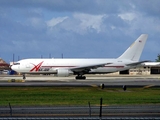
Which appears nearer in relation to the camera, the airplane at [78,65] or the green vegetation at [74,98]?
the green vegetation at [74,98]

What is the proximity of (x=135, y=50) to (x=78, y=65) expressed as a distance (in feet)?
35.3

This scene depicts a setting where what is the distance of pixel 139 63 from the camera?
74.2 m

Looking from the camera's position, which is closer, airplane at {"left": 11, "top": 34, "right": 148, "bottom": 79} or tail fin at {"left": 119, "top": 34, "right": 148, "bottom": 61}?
airplane at {"left": 11, "top": 34, "right": 148, "bottom": 79}

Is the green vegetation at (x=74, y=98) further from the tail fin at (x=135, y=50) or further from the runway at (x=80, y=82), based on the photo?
the tail fin at (x=135, y=50)

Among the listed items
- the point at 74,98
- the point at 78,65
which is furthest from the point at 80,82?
the point at 74,98

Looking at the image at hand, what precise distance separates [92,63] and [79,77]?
3.30 metres

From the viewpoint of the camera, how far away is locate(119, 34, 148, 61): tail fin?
76.7m

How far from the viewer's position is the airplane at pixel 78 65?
2795 inches

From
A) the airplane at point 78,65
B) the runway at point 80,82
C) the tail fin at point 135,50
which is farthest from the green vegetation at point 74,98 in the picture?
the tail fin at point 135,50

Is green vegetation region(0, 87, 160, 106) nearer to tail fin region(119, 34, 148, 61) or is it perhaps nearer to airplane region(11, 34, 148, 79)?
airplane region(11, 34, 148, 79)

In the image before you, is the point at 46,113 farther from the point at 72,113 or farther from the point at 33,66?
the point at 33,66

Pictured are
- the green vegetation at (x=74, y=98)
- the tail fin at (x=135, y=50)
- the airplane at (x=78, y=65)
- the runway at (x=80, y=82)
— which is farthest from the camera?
the tail fin at (x=135, y=50)

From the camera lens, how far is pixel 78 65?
73.2 m

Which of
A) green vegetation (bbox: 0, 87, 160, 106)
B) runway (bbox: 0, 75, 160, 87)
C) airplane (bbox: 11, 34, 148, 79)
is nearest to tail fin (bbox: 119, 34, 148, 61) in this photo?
airplane (bbox: 11, 34, 148, 79)
